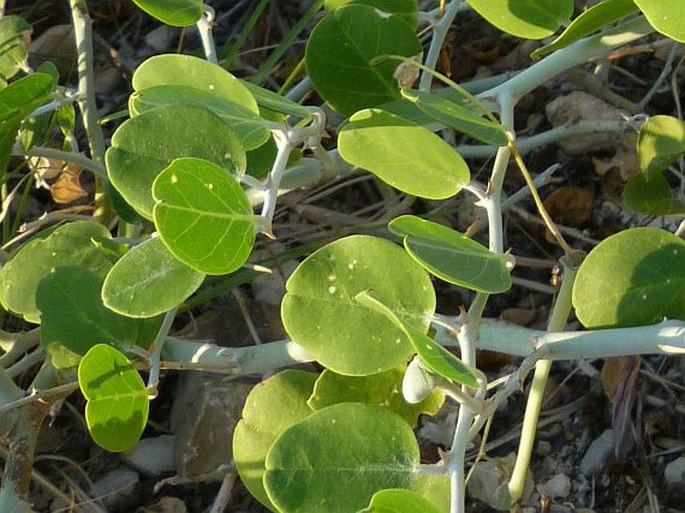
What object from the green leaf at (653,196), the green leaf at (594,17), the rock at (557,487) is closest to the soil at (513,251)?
the rock at (557,487)

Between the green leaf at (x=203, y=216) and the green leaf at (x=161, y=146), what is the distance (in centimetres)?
5

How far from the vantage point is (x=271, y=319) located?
4.39 ft

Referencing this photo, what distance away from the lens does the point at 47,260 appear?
38.6 inches

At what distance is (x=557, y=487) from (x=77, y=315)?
23.1 inches

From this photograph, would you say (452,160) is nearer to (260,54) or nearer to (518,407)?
(518,407)

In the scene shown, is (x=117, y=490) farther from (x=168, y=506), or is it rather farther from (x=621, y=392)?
(x=621, y=392)

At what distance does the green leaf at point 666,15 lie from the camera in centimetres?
72

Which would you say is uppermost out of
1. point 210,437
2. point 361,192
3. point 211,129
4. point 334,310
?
point 211,129

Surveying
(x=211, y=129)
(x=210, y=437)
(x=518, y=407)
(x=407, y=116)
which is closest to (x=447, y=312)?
(x=518, y=407)

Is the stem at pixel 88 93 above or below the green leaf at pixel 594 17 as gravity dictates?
below

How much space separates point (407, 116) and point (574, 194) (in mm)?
550

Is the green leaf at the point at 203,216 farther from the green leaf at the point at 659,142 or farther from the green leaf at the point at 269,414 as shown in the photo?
the green leaf at the point at 659,142

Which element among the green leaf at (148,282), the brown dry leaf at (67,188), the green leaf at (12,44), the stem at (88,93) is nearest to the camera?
the green leaf at (148,282)

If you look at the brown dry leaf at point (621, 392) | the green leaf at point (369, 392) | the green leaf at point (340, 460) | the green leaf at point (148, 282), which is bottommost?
the brown dry leaf at point (621, 392)
